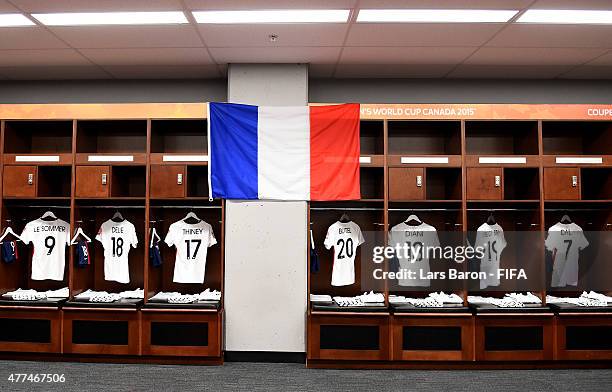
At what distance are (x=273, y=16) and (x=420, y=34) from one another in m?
1.23

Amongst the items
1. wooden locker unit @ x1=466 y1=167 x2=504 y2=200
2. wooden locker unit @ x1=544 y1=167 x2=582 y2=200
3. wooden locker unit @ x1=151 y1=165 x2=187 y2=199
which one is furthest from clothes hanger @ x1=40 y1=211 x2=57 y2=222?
wooden locker unit @ x1=544 y1=167 x2=582 y2=200

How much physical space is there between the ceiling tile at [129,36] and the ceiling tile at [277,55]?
1.02 ft

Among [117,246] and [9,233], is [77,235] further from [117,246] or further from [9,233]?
[9,233]

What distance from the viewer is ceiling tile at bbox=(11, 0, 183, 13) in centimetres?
298

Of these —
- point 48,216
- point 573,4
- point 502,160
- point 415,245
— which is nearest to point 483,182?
point 502,160

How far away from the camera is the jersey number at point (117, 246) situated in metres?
4.26

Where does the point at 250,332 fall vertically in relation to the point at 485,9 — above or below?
below

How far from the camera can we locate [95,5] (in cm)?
303

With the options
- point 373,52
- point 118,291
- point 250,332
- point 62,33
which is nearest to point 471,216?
point 373,52

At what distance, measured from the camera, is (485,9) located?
3072 millimetres

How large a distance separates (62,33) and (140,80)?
1.15m

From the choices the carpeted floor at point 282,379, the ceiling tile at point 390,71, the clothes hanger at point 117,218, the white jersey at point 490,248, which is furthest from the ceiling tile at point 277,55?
the carpeted floor at point 282,379

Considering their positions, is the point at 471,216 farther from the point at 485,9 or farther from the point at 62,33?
the point at 62,33

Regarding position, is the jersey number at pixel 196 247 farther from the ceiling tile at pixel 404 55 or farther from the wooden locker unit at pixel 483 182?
the wooden locker unit at pixel 483 182
